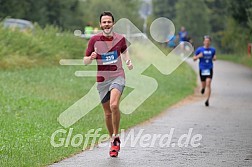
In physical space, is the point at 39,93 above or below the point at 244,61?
above

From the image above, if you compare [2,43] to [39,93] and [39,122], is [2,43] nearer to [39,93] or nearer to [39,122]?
[39,93]

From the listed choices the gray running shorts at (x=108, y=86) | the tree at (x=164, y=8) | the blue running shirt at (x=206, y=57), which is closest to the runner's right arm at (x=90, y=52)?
the gray running shorts at (x=108, y=86)

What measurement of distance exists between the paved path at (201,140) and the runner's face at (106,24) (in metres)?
→ 1.89

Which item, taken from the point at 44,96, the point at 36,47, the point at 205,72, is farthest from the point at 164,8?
the point at 44,96

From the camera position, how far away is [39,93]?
66.4ft

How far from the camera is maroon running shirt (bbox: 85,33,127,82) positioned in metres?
11.1

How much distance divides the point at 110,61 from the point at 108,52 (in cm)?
14

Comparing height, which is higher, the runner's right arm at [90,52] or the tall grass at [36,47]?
the runner's right arm at [90,52]

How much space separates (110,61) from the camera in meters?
11.1

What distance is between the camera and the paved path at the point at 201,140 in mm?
10484

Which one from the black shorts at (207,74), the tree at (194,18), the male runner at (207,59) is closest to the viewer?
the male runner at (207,59)

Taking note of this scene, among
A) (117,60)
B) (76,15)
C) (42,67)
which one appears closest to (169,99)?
(42,67)

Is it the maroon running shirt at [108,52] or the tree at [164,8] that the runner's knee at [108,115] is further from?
the tree at [164,8]

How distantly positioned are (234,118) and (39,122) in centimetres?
556
